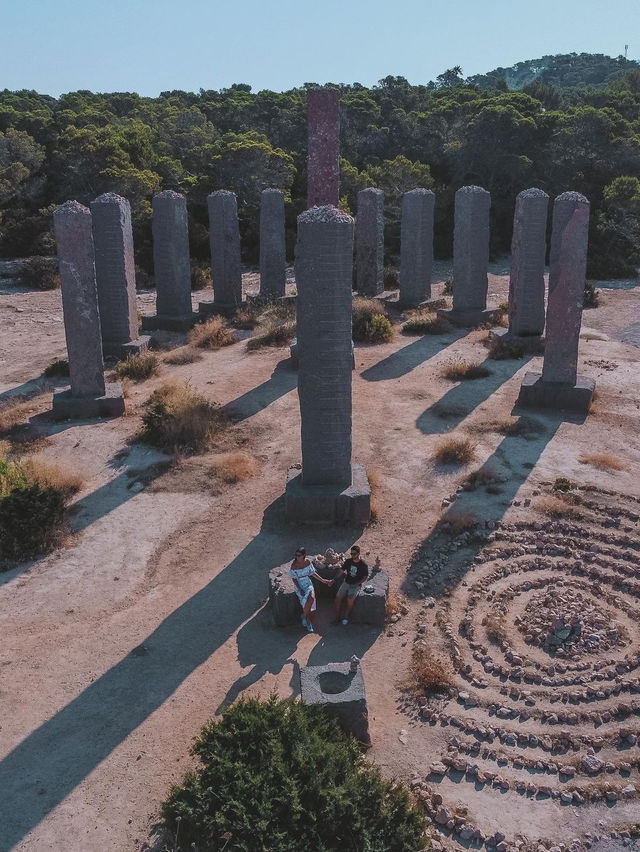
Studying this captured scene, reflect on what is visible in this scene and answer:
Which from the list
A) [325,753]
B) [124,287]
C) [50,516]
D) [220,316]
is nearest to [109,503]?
[50,516]

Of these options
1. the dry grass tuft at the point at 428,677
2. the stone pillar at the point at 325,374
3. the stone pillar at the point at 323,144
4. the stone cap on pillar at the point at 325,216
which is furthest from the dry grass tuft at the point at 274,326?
the dry grass tuft at the point at 428,677

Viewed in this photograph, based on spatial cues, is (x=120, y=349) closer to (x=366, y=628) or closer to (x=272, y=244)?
(x=272, y=244)

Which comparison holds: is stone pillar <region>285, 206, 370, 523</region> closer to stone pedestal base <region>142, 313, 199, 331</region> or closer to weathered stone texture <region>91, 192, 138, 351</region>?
weathered stone texture <region>91, 192, 138, 351</region>

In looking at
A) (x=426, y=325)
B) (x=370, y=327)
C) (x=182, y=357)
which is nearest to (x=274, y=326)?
(x=370, y=327)

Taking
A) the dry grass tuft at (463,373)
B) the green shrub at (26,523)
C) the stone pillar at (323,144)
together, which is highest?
the stone pillar at (323,144)

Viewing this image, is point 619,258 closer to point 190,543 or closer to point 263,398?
point 263,398

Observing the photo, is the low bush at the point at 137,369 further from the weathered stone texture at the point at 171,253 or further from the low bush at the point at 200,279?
the low bush at the point at 200,279
